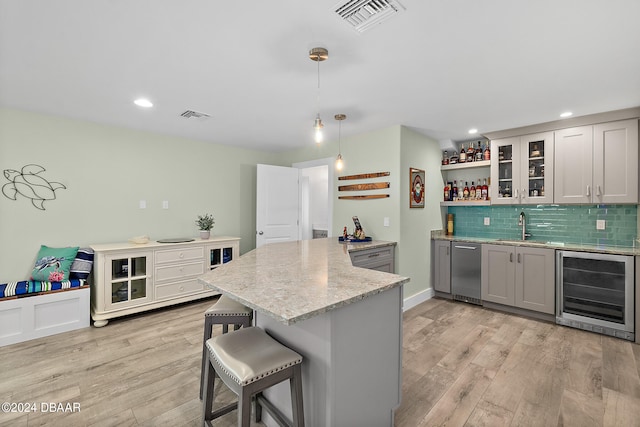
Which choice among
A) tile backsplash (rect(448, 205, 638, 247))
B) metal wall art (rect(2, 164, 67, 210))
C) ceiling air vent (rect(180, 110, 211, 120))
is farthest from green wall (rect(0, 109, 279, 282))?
tile backsplash (rect(448, 205, 638, 247))

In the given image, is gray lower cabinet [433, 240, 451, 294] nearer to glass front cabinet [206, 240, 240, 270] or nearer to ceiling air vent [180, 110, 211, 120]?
glass front cabinet [206, 240, 240, 270]

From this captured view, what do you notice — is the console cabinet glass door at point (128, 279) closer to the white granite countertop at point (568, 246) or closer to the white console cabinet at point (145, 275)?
the white console cabinet at point (145, 275)

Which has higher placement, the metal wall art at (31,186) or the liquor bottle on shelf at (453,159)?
the liquor bottle on shelf at (453,159)

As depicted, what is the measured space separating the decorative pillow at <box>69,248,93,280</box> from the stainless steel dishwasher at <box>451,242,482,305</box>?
454cm

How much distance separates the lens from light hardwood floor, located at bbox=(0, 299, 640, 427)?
1852 millimetres

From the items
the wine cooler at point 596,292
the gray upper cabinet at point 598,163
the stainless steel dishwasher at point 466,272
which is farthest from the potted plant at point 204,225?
the gray upper cabinet at point 598,163

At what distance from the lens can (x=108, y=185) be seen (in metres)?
3.70

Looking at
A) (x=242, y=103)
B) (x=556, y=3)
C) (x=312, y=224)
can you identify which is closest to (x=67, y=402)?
(x=242, y=103)

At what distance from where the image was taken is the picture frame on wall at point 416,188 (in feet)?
12.8

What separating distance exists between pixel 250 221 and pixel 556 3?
451 centimetres

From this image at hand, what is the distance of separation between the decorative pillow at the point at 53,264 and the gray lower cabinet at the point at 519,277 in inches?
193

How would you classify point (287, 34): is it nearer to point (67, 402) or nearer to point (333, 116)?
point (333, 116)

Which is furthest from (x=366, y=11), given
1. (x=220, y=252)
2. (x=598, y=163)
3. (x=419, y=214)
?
(x=220, y=252)

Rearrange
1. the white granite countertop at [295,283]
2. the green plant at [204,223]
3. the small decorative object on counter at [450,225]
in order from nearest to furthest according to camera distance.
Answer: the white granite countertop at [295,283], the green plant at [204,223], the small decorative object on counter at [450,225]
